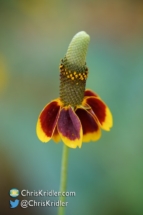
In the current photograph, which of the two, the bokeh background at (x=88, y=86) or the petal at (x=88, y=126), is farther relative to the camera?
the bokeh background at (x=88, y=86)

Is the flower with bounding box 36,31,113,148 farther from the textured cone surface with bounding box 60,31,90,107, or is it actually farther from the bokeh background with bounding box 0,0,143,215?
the bokeh background with bounding box 0,0,143,215

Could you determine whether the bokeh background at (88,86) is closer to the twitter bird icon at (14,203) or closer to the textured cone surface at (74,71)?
the twitter bird icon at (14,203)

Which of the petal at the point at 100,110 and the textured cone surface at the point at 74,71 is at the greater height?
the textured cone surface at the point at 74,71

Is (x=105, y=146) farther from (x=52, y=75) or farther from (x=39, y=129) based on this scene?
(x=39, y=129)

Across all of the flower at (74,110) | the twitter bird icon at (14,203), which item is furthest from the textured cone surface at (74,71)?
the twitter bird icon at (14,203)

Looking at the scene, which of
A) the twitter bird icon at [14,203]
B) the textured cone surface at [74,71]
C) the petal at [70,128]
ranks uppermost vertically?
the textured cone surface at [74,71]

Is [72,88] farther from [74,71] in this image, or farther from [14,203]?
[14,203]
